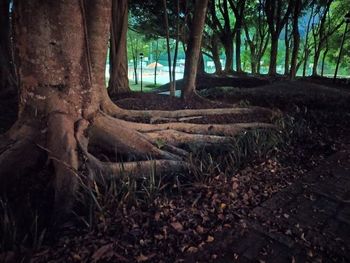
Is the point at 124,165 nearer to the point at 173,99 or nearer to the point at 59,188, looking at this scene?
the point at 59,188

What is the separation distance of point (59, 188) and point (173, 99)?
13.7ft

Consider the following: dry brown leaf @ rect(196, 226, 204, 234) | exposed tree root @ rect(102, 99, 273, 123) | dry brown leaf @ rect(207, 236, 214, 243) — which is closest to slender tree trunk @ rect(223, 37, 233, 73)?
exposed tree root @ rect(102, 99, 273, 123)

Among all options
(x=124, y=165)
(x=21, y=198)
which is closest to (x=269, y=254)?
(x=124, y=165)

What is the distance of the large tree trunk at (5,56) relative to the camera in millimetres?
7199

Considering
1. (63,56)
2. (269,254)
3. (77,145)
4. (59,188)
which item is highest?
(63,56)

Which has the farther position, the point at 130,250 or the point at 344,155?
the point at 344,155

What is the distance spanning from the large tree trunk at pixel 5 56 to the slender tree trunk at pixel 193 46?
405 cm

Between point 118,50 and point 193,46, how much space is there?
178 centimetres

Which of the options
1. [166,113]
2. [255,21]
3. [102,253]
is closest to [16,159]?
[102,253]

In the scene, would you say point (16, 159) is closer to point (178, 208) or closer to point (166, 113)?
point (178, 208)

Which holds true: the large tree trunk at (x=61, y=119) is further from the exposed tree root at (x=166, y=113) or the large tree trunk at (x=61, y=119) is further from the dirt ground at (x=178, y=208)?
the exposed tree root at (x=166, y=113)

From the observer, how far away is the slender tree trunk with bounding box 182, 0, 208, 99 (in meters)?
6.42

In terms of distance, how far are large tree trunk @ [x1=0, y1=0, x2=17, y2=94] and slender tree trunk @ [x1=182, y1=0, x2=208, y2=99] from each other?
159 inches

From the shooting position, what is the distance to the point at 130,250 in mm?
2188
